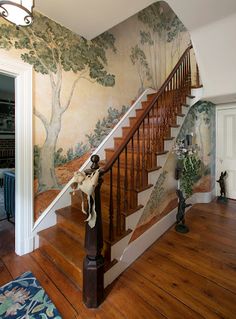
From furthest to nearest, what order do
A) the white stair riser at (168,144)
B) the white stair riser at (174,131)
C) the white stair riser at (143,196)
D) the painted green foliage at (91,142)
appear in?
the white stair riser at (174,131) < the white stair riser at (168,144) < the painted green foliage at (91,142) < the white stair riser at (143,196)

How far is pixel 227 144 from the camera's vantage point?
4.12m

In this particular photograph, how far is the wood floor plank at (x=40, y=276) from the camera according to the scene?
151 cm

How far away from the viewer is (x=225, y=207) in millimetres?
3682

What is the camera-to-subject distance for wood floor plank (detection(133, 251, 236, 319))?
4.99 ft

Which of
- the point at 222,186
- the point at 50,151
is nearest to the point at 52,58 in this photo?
the point at 50,151

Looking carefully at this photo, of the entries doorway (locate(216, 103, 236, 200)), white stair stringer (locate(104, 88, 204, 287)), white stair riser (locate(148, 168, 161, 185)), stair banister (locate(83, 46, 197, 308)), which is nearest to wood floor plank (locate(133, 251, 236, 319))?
white stair stringer (locate(104, 88, 204, 287))

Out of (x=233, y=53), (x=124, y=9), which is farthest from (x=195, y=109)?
(x=124, y=9)

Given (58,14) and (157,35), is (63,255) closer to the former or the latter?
(58,14)

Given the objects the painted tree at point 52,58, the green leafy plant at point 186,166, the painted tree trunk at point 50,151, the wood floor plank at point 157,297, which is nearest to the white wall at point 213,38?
the green leafy plant at point 186,166

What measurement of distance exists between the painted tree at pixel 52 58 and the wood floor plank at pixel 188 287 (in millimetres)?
1505

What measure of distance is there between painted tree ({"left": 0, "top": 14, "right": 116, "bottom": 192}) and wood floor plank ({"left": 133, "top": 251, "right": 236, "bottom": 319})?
151cm

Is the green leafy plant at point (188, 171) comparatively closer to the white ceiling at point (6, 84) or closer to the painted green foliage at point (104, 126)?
the painted green foliage at point (104, 126)

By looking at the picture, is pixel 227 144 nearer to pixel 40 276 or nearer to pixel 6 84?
pixel 40 276

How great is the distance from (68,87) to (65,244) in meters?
1.94
